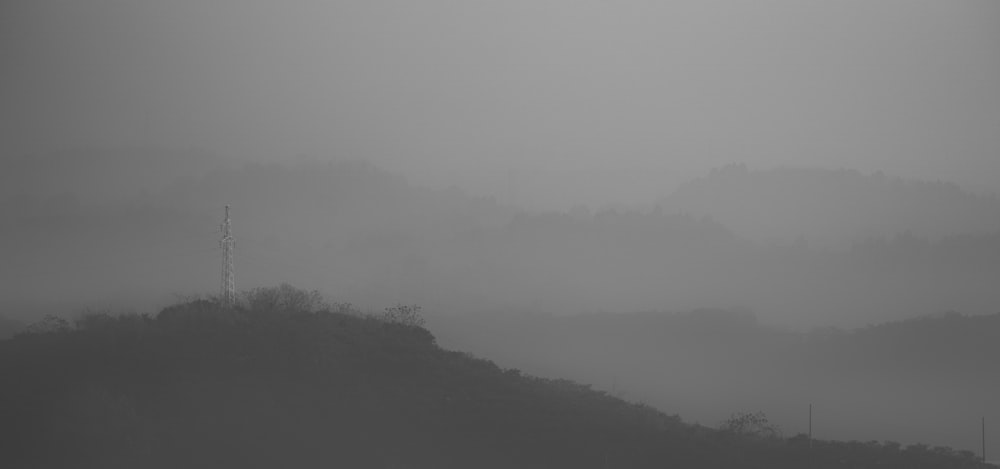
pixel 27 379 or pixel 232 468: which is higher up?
pixel 27 379

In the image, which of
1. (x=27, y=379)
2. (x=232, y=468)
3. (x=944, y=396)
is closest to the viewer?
(x=232, y=468)

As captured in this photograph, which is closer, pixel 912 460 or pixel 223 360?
pixel 912 460

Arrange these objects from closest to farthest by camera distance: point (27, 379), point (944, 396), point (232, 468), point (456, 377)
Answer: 1. point (232, 468)
2. point (27, 379)
3. point (456, 377)
4. point (944, 396)

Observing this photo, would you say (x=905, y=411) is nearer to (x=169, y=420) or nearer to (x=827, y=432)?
(x=827, y=432)

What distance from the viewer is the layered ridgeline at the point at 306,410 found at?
3041 inches

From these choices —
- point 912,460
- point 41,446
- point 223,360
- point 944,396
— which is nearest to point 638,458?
point 912,460

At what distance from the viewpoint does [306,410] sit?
82375mm

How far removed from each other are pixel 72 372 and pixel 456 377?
28437mm

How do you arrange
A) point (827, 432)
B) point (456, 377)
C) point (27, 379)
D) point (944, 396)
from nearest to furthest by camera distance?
1. point (27, 379)
2. point (456, 377)
3. point (827, 432)
4. point (944, 396)

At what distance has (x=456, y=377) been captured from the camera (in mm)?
90625

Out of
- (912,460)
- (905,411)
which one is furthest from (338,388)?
(905,411)

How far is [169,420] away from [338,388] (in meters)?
12.2

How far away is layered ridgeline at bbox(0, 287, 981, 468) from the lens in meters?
77.2

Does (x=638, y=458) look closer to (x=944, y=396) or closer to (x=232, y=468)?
(x=232, y=468)
